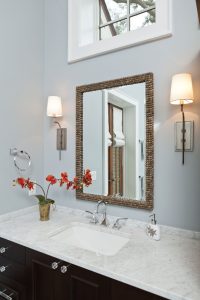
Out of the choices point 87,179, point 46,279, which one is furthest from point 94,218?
point 46,279

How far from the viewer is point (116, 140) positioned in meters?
1.72

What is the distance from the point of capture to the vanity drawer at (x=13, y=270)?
141 cm

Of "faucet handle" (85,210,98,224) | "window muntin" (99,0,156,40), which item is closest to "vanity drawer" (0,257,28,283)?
"faucet handle" (85,210,98,224)

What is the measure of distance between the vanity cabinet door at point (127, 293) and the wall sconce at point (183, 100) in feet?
2.55

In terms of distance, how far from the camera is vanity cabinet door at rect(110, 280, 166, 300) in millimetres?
988

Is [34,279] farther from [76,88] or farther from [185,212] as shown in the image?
[76,88]

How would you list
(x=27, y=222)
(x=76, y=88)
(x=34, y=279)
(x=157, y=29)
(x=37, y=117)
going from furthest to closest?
(x=37, y=117) < (x=76, y=88) < (x=27, y=222) < (x=157, y=29) < (x=34, y=279)

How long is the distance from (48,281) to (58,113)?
121 cm

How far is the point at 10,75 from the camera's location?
5.99ft

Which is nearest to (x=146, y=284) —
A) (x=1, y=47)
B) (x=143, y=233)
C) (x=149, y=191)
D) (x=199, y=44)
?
(x=143, y=233)

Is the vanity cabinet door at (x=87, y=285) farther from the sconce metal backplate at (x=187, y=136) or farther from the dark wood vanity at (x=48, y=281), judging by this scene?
the sconce metal backplate at (x=187, y=136)

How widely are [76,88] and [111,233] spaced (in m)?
1.16

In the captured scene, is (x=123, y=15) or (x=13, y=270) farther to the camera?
(x=123, y=15)

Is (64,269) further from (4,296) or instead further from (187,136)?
(187,136)
